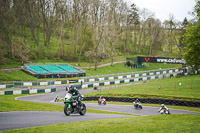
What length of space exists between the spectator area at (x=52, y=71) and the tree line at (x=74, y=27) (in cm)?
461

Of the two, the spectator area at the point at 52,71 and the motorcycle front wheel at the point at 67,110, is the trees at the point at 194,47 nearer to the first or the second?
the spectator area at the point at 52,71

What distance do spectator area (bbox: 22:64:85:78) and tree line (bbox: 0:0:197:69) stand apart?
4613 mm

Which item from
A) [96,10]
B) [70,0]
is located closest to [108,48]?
[96,10]

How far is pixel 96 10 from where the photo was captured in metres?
65.4

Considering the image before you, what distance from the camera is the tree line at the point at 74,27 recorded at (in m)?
56.9

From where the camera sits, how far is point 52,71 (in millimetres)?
52875

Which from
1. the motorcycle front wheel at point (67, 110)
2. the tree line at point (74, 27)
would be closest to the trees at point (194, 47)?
the tree line at point (74, 27)

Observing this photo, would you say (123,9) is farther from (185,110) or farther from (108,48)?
(185,110)

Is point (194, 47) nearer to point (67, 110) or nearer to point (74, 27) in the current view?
point (67, 110)

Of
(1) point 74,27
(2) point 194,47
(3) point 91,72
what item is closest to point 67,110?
(2) point 194,47

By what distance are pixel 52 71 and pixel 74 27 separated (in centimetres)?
2750

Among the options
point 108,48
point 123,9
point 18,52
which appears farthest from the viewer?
point 123,9

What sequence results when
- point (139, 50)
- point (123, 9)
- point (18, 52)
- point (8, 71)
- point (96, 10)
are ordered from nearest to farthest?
1. point (8, 71)
2. point (18, 52)
3. point (96, 10)
4. point (123, 9)
5. point (139, 50)

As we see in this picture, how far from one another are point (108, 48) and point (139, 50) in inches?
1197
